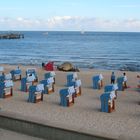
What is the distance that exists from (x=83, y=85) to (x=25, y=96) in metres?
5.00

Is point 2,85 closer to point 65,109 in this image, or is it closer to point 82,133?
point 65,109

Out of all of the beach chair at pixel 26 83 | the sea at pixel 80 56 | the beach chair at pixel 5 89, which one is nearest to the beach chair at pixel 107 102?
the beach chair at pixel 5 89

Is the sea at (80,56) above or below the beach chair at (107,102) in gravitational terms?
above

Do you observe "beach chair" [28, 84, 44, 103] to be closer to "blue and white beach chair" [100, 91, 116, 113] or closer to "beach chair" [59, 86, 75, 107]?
"beach chair" [59, 86, 75, 107]

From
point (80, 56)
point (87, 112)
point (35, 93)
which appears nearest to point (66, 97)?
point (87, 112)

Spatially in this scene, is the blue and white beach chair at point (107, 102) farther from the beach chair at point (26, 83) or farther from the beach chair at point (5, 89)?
the beach chair at point (26, 83)

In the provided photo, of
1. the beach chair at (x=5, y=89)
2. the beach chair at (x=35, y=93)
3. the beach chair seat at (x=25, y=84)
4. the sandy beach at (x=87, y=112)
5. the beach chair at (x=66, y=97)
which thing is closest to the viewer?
the sandy beach at (x=87, y=112)

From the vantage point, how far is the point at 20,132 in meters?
9.62

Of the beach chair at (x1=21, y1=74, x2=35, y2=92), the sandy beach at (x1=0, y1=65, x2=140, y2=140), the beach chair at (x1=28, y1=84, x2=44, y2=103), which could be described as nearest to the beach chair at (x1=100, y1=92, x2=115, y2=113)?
the sandy beach at (x1=0, y1=65, x2=140, y2=140)

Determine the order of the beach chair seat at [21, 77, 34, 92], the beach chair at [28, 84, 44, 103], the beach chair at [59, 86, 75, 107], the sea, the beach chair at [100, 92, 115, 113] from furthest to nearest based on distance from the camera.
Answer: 1. the sea
2. the beach chair seat at [21, 77, 34, 92]
3. the beach chair at [28, 84, 44, 103]
4. the beach chair at [59, 86, 75, 107]
5. the beach chair at [100, 92, 115, 113]

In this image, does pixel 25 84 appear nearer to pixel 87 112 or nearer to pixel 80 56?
pixel 87 112

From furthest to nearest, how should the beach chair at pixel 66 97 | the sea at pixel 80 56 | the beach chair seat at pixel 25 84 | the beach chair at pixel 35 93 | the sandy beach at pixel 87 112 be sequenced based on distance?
the sea at pixel 80 56, the beach chair seat at pixel 25 84, the beach chair at pixel 35 93, the beach chair at pixel 66 97, the sandy beach at pixel 87 112

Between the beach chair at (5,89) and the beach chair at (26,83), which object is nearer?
the beach chair at (5,89)

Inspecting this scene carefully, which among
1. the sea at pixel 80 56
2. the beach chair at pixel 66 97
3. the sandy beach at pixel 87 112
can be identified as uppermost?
the sea at pixel 80 56
